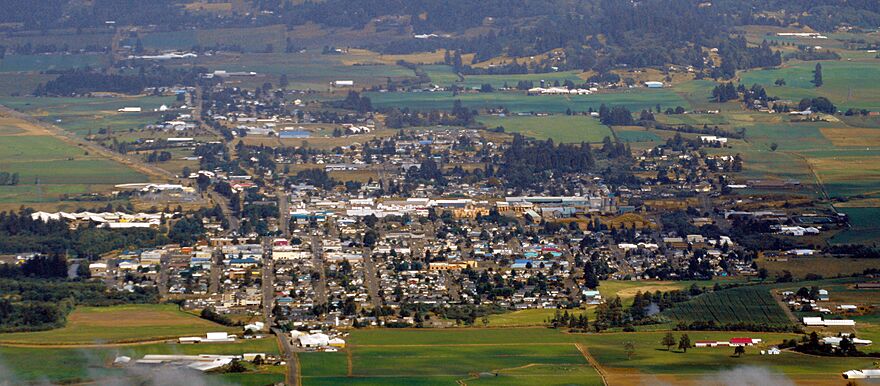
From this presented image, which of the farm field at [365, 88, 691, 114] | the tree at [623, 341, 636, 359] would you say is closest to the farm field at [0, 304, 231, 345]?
the tree at [623, 341, 636, 359]

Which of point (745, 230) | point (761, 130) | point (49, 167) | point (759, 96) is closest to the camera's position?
point (745, 230)

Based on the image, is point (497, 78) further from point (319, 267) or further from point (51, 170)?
point (319, 267)

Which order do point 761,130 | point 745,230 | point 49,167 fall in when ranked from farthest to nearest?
point 761,130 < point 49,167 < point 745,230

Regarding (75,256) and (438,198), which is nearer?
(75,256)

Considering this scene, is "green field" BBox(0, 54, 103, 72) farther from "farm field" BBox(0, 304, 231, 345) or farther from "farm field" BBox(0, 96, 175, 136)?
"farm field" BBox(0, 304, 231, 345)

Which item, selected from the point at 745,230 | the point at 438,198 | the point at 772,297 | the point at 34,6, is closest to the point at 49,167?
the point at 438,198

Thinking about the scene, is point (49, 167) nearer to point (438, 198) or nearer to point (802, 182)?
point (438, 198)
